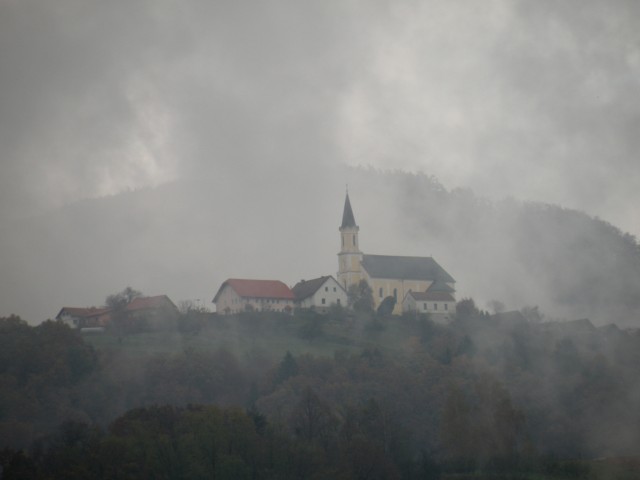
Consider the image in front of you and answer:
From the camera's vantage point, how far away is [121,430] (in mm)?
71062

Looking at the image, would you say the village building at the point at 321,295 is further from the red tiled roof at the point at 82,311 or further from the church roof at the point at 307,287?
the red tiled roof at the point at 82,311

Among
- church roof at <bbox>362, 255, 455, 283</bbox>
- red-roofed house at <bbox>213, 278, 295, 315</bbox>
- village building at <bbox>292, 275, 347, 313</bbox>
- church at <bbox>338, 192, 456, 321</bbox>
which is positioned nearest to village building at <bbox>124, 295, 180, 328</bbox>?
red-roofed house at <bbox>213, 278, 295, 315</bbox>

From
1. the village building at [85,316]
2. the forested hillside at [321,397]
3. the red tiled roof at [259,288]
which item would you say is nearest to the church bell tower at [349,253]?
the red tiled roof at [259,288]

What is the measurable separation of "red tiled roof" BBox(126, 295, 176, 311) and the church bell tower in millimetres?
24837

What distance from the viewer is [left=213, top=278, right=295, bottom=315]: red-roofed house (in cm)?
12644

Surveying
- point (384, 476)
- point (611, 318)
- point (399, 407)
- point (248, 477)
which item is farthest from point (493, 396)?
point (611, 318)

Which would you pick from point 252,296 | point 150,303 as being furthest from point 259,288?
point 150,303

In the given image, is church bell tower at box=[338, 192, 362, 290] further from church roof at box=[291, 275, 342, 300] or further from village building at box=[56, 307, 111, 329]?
village building at box=[56, 307, 111, 329]

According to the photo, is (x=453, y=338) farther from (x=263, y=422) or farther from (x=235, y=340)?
(x=263, y=422)

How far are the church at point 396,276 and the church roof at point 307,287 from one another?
5.11m

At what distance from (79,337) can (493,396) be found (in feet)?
124

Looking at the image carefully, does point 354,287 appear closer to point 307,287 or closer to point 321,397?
point 307,287

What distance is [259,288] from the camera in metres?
130

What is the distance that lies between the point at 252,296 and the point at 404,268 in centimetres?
2310
